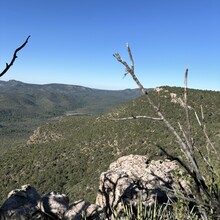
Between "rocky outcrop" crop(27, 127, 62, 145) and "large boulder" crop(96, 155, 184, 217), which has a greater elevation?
"large boulder" crop(96, 155, 184, 217)

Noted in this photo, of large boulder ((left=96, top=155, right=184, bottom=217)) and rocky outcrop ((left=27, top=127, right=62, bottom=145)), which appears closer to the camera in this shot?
large boulder ((left=96, top=155, right=184, bottom=217))

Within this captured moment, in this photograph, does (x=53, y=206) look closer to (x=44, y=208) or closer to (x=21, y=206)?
(x=44, y=208)

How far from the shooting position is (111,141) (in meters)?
56.6

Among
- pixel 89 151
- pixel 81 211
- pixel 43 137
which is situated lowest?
pixel 43 137

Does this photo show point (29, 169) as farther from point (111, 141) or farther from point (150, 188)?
point (150, 188)

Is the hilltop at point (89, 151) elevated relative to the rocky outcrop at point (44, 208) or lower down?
lower down

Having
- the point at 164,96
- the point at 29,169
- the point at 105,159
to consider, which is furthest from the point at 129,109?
the point at 29,169

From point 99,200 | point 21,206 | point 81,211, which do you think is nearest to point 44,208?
point 21,206

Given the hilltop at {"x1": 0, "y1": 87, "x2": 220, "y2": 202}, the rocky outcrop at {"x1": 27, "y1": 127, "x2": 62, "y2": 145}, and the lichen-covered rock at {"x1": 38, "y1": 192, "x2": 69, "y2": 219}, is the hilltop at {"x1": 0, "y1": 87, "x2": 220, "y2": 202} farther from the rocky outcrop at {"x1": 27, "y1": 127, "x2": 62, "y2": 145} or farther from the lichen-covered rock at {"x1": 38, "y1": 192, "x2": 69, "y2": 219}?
the lichen-covered rock at {"x1": 38, "y1": 192, "x2": 69, "y2": 219}

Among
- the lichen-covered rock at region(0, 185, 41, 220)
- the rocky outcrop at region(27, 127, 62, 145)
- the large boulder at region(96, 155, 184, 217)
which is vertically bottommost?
the rocky outcrop at region(27, 127, 62, 145)

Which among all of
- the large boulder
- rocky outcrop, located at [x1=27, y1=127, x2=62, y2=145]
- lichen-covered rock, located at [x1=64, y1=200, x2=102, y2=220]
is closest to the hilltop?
rocky outcrop, located at [x1=27, y1=127, x2=62, y2=145]

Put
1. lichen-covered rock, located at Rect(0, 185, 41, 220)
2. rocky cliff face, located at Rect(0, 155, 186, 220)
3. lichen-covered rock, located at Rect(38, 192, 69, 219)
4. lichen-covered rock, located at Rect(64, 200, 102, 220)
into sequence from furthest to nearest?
lichen-covered rock, located at Rect(38, 192, 69, 219), lichen-covered rock, located at Rect(0, 185, 41, 220), rocky cliff face, located at Rect(0, 155, 186, 220), lichen-covered rock, located at Rect(64, 200, 102, 220)

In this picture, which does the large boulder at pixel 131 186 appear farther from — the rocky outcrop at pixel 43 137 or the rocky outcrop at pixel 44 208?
the rocky outcrop at pixel 43 137

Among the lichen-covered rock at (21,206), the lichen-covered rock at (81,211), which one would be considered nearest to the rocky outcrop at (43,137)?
the lichen-covered rock at (21,206)
